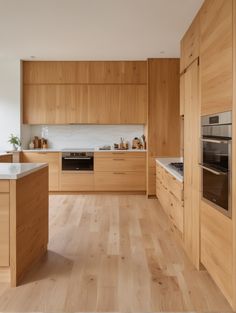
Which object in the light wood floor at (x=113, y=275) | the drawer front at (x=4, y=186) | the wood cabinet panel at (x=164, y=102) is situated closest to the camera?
the light wood floor at (x=113, y=275)

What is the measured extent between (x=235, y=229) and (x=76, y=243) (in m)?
1.95

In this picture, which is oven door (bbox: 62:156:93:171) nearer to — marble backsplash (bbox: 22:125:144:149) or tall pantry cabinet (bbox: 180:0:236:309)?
marble backsplash (bbox: 22:125:144:149)

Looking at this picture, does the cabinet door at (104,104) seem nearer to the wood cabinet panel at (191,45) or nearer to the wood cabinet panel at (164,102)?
the wood cabinet panel at (164,102)

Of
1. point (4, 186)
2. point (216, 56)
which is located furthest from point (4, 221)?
point (216, 56)

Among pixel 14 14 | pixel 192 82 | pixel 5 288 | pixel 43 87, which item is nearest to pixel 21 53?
pixel 43 87

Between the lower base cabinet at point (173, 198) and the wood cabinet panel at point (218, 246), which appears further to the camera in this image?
the lower base cabinet at point (173, 198)

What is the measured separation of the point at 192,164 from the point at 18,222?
1.62 m

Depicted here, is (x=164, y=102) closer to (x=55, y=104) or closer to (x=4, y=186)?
(x=55, y=104)

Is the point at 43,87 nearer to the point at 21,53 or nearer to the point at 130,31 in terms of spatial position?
the point at 21,53

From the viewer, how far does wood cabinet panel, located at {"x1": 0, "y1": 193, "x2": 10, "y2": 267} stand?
240cm

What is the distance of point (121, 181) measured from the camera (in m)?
6.22

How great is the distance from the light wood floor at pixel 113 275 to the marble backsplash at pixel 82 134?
8.81ft

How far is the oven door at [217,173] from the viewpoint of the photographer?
214 cm

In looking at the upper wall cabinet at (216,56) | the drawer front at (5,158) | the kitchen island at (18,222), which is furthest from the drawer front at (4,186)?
the drawer front at (5,158)
